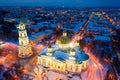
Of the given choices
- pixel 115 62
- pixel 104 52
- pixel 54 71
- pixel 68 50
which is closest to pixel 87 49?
pixel 104 52

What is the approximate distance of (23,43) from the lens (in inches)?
1314

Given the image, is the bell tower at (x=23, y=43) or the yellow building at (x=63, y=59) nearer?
the yellow building at (x=63, y=59)

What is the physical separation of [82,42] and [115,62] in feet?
50.9

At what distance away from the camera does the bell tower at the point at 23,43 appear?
32566mm

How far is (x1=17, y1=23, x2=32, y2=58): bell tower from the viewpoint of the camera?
32.6m

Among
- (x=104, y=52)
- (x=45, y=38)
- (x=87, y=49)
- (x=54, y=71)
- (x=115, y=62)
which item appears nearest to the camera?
(x=54, y=71)

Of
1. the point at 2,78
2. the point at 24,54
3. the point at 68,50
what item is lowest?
the point at 2,78

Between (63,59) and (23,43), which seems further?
(23,43)

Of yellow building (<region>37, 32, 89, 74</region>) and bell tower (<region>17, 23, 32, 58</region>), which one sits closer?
yellow building (<region>37, 32, 89, 74</region>)

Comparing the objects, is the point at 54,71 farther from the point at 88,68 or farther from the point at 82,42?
the point at 82,42

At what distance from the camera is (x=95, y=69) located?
29953mm

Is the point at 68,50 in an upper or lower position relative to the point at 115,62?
upper

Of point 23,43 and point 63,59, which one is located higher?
point 23,43

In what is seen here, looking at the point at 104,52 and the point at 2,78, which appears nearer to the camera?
the point at 2,78
